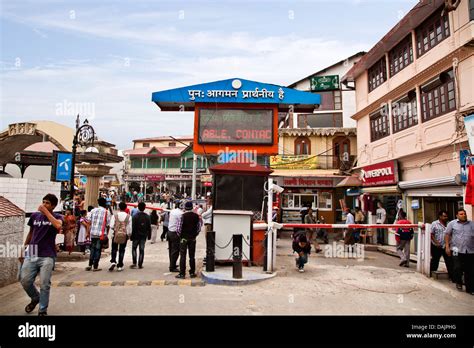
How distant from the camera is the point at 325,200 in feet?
70.0

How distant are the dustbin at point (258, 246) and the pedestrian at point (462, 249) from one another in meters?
4.45

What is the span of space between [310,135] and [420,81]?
35.9ft

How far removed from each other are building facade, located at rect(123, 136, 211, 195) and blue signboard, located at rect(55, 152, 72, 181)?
109 ft

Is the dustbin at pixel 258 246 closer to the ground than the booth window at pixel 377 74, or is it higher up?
closer to the ground

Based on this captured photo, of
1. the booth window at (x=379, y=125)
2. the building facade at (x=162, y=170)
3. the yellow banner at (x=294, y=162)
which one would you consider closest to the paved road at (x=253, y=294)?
the booth window at (x=379, y=125)

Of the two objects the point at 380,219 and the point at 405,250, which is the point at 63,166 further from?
the point at 380,219

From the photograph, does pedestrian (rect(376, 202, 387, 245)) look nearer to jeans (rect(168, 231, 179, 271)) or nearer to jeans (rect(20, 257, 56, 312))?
jeans (rect(168, 231, 179, 271))

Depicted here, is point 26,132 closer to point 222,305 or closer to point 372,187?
point 222,305

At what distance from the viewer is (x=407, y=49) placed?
43.7 ft

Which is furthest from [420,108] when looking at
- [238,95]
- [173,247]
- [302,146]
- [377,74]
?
[302,146]

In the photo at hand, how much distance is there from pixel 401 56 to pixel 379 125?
3387mm

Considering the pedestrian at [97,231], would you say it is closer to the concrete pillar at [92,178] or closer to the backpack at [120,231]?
the backpack at [120,231]

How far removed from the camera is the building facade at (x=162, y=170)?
45.4 metres

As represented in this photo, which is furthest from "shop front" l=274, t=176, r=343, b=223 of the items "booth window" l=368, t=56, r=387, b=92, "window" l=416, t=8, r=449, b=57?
"window" l=416, t=8, r=449, b=57
